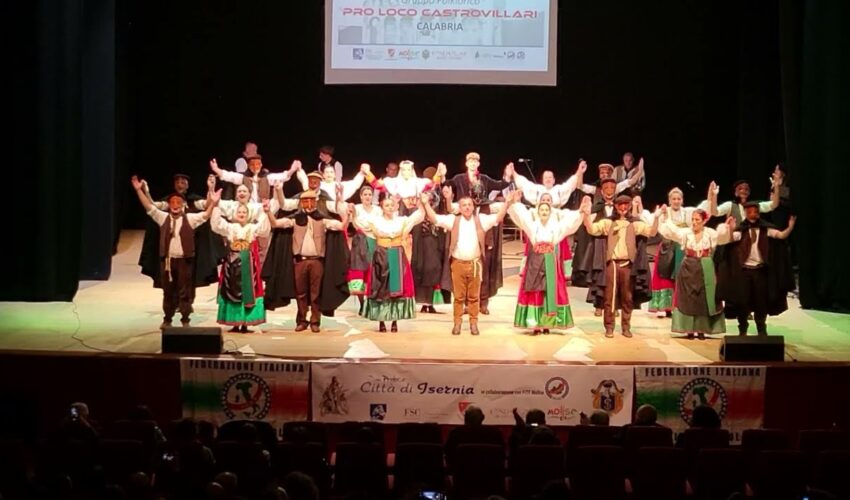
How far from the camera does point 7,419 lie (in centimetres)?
870

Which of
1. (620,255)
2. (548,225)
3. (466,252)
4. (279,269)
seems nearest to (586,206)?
(548,225)

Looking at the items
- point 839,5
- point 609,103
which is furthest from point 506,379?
point 609,103

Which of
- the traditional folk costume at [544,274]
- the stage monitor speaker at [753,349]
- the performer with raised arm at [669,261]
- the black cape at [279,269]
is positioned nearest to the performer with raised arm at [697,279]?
the performer with raised arm at [669,261]

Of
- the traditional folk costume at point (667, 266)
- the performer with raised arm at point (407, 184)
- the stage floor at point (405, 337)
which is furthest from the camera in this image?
the performer with raised arm at point (407, 184)

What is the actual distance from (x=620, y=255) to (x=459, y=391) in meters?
2.34

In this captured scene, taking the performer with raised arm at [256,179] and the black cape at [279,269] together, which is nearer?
the black cape at [279,269]

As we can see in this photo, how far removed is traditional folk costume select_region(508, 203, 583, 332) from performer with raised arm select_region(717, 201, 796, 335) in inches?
56.4

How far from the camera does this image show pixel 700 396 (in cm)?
943

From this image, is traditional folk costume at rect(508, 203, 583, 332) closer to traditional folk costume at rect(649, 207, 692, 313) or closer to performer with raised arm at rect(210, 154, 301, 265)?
traditional folk costume at rect(649, 207, 692, 313)

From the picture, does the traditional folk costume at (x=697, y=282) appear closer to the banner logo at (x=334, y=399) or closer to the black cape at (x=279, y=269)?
the banner logo at (x=334, y=399)

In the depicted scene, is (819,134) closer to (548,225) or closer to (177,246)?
(548,225)

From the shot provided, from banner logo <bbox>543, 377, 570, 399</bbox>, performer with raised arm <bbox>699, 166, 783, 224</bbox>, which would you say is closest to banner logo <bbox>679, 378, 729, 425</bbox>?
banner logo <bbox>543, 377, 570, 399</bbox>

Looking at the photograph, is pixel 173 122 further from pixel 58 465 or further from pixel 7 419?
pixel 58 465

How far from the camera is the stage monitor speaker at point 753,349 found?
9.78 metres
